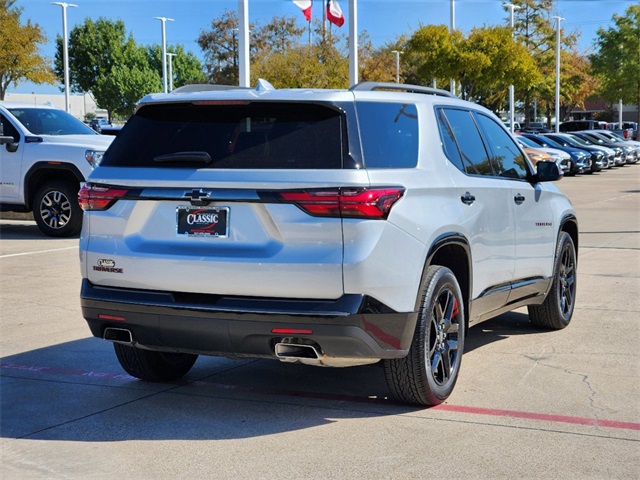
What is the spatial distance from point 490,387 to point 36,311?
182 inches

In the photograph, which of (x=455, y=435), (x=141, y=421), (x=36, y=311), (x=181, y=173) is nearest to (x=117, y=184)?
(x=181, y=173)

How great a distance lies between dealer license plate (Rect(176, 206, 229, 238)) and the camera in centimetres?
512

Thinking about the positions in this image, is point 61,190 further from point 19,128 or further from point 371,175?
point 371,175

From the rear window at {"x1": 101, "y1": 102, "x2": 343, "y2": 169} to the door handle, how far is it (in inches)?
46.9

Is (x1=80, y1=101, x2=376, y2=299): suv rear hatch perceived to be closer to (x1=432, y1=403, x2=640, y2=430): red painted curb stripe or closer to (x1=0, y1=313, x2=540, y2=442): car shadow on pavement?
(x1=0, y1=313, x2=540, y2=442): car shadow on pavement

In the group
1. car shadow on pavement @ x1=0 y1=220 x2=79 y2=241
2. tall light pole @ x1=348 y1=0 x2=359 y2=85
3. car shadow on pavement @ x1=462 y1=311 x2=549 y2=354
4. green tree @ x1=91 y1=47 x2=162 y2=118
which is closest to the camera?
car shadow on pavement @ x1=462 y1=311 x2=549 y2=354

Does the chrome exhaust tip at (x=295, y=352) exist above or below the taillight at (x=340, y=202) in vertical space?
below

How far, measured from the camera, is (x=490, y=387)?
243 inches

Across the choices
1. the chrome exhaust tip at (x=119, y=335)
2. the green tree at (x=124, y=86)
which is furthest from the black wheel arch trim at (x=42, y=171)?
the green tree at (x=124, y=86)

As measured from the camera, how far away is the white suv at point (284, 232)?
496 centimetres

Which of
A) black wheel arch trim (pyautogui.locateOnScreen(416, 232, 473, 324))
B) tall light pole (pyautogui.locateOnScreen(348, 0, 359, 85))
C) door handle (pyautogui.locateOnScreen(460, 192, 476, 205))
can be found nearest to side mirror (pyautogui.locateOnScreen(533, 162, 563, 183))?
door handle (pyautogui.locateOnScreen(460, 192, 476, 205))

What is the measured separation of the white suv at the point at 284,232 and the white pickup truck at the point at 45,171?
9.67m

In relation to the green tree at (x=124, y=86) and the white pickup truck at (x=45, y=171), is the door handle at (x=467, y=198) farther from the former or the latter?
the green tree at (x=124, y=86)

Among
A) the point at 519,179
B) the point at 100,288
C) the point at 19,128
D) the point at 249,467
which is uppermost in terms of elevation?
the point at 19,128
